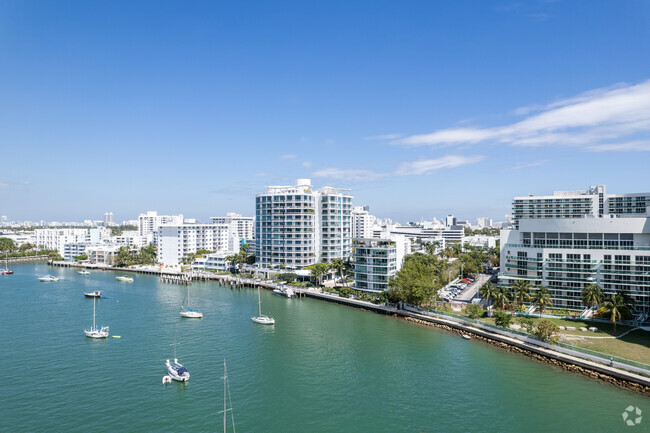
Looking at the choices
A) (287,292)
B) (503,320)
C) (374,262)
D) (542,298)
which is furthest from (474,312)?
(287,292)

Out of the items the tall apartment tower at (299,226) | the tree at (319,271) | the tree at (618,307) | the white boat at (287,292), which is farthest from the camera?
the tall apartment tower at (299,226)

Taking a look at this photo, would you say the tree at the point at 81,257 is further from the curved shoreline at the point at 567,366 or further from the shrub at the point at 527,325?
the shrub at the point at 527,325

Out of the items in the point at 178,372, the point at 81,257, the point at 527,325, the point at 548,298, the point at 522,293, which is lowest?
the point at 178,372

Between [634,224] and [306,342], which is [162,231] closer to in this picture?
[306,342]

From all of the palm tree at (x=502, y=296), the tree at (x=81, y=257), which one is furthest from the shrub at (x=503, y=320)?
the tree at (x=81, y=257)

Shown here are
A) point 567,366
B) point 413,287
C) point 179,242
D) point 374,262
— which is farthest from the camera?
point 179,242

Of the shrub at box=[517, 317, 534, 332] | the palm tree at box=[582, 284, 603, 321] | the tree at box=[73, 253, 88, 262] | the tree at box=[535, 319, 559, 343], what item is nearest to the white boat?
the shrub at box=[517, 317, 534, 332]

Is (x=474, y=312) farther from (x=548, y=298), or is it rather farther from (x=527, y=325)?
(x=548, y=298)

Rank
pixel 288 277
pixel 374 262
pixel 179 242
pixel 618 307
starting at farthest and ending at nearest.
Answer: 1. pixel 179 242
2. pixel 288 277
3. pixel 374 262
4. pixel 618 307
